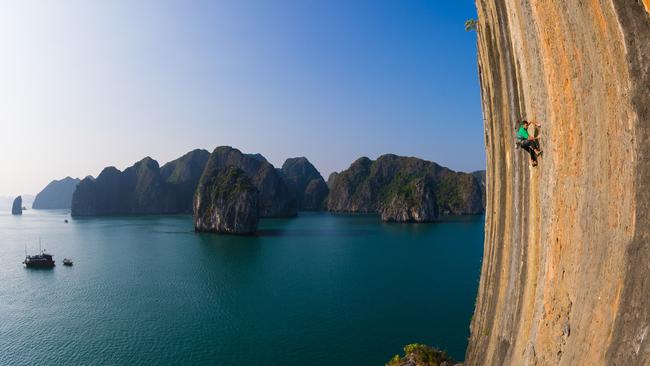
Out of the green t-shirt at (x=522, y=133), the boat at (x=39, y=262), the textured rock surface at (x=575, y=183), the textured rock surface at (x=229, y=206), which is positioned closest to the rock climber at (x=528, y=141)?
the green t-shirt at (x=522, y=133)

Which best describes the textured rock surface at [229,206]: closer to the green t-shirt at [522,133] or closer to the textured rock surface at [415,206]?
the textured rock surface at [415,206]

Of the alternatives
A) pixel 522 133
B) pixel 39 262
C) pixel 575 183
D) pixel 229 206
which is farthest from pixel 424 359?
pixel 229 206

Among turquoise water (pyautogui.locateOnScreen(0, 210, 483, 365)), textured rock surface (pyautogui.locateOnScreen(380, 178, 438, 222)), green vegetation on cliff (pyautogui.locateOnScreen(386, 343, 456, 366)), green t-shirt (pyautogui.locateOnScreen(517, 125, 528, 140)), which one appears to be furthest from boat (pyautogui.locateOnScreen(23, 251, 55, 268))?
textured rock surface (pyautogui.locateOnScreen(380, 178, 438, 222))

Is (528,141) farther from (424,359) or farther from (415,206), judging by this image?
(415,206)

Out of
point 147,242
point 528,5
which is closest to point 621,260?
point 528,5

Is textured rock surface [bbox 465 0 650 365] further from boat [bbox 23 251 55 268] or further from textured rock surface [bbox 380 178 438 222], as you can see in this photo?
textured rock surface [bbox 380 178 438 222]

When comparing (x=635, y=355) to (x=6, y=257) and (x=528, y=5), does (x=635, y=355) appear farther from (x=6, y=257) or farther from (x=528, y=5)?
(x=6, y=257)
